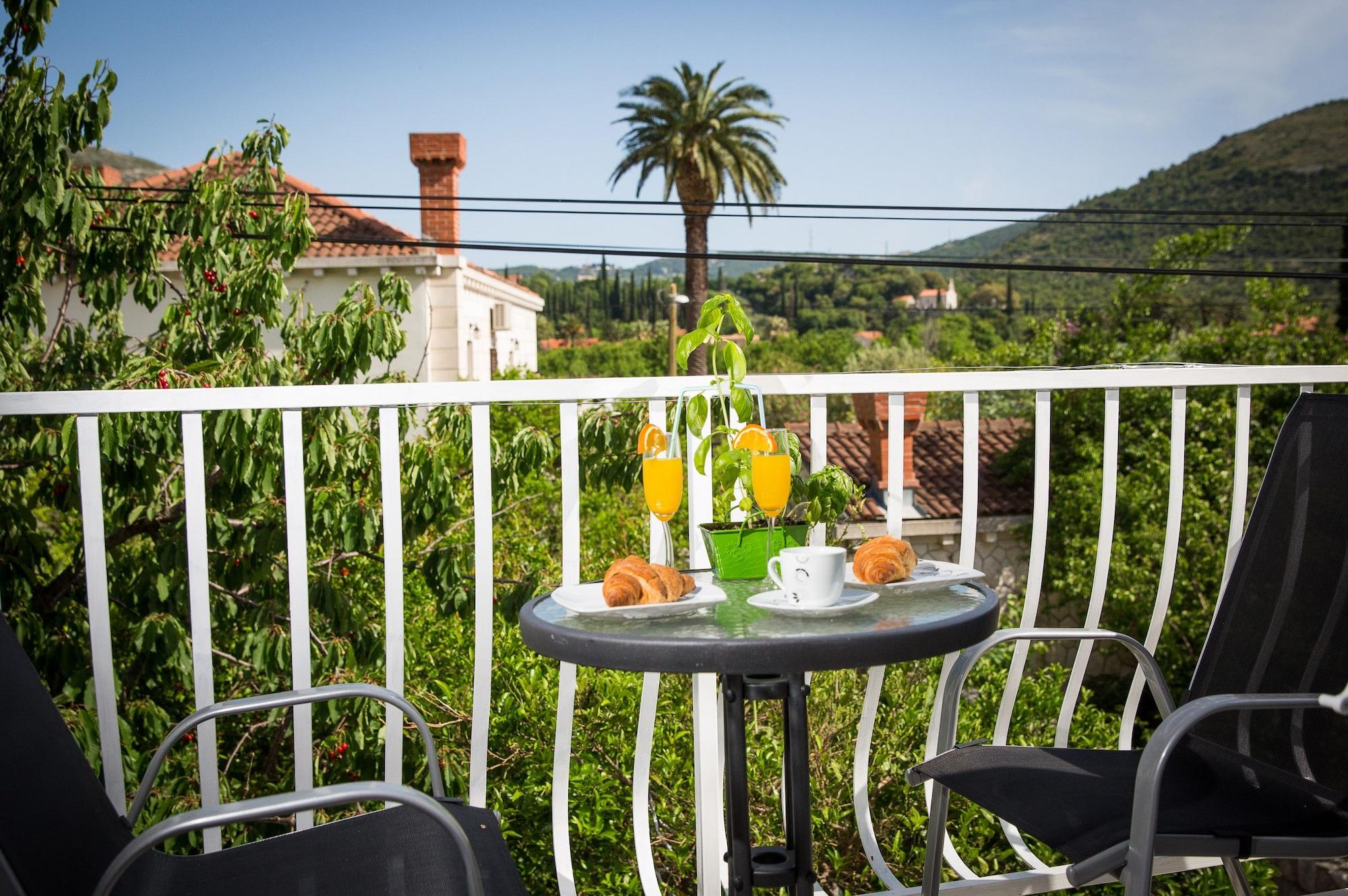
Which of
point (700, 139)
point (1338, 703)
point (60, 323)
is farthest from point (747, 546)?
point (700, 139)

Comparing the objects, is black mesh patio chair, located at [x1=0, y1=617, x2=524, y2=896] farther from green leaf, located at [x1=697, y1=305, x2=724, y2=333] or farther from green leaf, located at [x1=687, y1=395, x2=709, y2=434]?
green leaf, located at [x1=697, y1=305, x2=724, y2=333]

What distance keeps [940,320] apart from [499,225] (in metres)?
18.4

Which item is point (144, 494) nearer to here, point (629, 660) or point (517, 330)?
point (629, 660)

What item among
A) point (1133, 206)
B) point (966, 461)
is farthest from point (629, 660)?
point (1133, 206)

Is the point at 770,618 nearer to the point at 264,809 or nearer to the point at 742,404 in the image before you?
the point at 742,404

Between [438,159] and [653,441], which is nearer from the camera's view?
[653,441]

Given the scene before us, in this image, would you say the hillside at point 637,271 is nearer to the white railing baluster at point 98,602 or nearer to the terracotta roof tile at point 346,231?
the terracotta roof tile at point 346,231

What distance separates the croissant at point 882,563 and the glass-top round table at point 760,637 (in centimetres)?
9

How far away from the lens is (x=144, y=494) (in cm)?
351

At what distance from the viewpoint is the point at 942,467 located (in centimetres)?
1902

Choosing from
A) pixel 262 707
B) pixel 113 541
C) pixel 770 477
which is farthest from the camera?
pixel 113 541

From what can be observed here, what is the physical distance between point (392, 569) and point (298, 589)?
0.16 meters

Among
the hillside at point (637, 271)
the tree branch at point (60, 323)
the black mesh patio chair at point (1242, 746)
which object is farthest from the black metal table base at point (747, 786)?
the hillside at point (637, 271)

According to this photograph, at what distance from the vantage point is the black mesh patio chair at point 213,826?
3.50 ft
